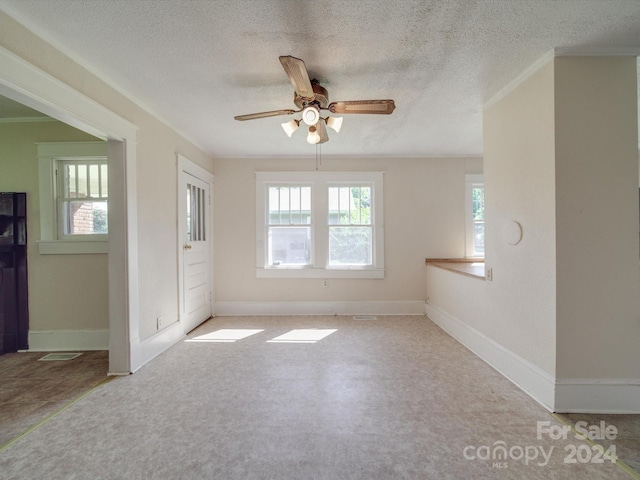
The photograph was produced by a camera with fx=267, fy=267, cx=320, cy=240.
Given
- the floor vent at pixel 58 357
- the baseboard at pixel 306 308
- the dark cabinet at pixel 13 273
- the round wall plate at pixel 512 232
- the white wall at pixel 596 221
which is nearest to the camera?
the white wall at pixel 596 221

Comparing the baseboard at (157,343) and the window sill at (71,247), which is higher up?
the window sill at (71,247)

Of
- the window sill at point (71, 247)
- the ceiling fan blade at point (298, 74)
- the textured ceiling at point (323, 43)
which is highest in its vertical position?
the textured ceiling at point (323, 43)

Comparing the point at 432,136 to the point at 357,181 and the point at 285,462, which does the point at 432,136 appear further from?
the point at 285,462

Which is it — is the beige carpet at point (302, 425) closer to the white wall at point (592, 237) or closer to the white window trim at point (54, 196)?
the white wall at point (592, 237)

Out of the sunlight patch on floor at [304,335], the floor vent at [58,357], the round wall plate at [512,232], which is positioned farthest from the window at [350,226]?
the floor vent at [58,357]

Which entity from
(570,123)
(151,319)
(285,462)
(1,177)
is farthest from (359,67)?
(1,177)

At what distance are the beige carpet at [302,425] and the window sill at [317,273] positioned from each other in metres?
1.59

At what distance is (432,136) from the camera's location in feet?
11.3

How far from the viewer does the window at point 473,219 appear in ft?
13.9

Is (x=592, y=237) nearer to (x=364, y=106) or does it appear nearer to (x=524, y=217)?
(x=524, y=217)

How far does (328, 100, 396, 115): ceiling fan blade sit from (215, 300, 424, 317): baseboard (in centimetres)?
296

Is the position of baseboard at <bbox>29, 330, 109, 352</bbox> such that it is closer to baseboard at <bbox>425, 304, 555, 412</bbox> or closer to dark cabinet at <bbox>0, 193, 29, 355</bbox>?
dark cabinet at <bbox>0, 193, 29, 355</bbox>

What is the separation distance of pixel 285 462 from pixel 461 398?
137 cm

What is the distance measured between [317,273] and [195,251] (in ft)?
5.95
